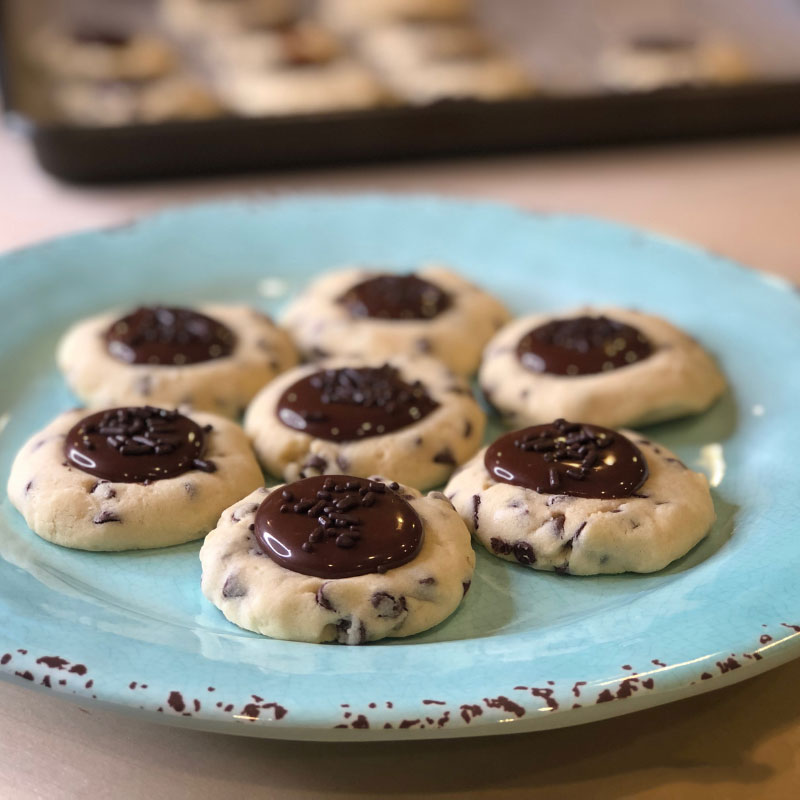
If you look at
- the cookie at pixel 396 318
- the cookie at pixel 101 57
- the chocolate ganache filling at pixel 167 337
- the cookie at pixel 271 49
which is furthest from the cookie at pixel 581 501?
the cookie at pixel 101 57

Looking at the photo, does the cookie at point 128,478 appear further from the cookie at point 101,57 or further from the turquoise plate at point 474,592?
the cookie at point 101,57

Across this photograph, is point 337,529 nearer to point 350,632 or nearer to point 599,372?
point 350,632

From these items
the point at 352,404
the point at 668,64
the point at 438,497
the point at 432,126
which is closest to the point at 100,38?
the point at 432,126

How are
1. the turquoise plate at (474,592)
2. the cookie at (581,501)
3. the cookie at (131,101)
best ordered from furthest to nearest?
the cookie at (131,101), the cookie at (581,501), the turquoise plate at (474,592)

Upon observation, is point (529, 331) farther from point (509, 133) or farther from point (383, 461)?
point (509, 133)

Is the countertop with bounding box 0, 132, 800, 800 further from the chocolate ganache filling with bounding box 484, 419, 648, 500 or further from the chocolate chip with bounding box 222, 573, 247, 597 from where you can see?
the chocolate ganache filling with bounding box 484, 419, 648, 500
